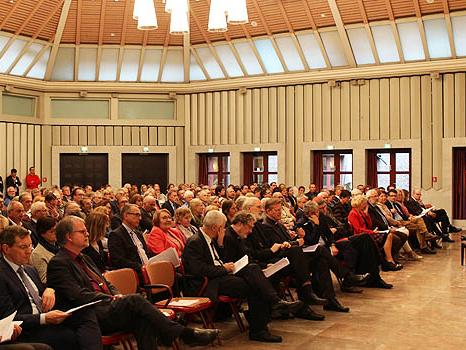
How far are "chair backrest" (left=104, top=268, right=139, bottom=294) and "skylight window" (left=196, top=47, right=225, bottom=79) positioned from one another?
44.1 feet

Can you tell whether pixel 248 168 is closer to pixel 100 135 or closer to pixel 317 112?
pixel 317 112

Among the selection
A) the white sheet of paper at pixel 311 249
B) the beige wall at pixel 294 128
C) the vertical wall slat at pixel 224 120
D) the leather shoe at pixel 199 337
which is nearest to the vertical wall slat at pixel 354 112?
the beige wall at pixel 294 128

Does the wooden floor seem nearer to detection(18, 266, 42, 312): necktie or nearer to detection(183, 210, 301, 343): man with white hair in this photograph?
detection(183, 210, 301, 343): man with white hair

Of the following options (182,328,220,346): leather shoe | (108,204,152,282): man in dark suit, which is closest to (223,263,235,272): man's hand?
(108,204,152,282): man in dark suit

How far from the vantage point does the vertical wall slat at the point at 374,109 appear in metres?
16.4

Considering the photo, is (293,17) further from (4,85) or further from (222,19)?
(4,85)

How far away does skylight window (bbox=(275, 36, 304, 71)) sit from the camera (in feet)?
54.5

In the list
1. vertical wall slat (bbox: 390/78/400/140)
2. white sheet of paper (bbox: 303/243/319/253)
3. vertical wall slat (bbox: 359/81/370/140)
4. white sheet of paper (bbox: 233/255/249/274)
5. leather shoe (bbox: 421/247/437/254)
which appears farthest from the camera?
vertical wall slat (bbox: 359/81/370/140)

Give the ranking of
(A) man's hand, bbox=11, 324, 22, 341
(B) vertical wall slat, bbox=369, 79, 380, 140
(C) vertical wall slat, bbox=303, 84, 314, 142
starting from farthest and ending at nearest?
(C) vertical wall slat, bbox=303, 84, 314, 142 < (B) vertical wall slat, bbox=369, 79, 380, 140 < (A) man's hand, bbox=11, 324, 22, 341

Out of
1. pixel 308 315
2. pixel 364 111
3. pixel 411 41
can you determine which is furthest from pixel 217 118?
pixel 308 315

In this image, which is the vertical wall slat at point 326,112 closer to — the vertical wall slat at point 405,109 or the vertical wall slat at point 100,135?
the vertical wall slat at point 405,109

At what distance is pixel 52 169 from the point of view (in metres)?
18.2

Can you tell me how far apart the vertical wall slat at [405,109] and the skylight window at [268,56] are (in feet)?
10.9

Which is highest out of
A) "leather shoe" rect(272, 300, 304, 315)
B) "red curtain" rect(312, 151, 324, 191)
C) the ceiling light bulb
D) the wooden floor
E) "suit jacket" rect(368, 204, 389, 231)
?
the ceiling light bulb
